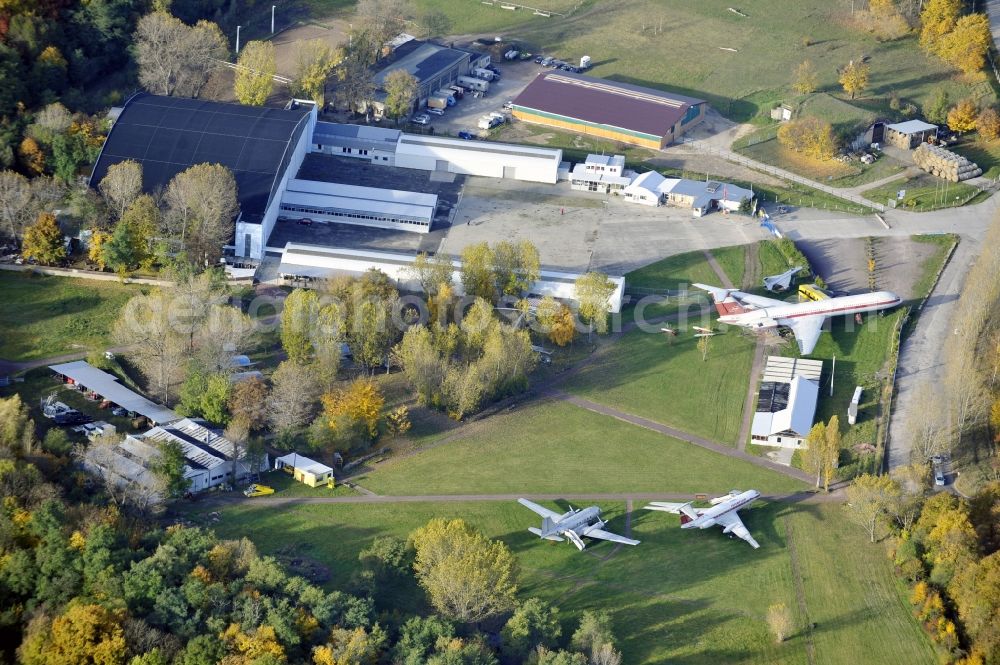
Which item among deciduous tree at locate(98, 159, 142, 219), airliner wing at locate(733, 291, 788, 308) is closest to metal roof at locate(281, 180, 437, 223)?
deciduous tree at locate(98, 159, 142, 219)

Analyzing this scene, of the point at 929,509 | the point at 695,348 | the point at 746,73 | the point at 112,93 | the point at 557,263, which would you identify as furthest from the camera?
the point at 746,73

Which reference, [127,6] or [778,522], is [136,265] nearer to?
[127,6]

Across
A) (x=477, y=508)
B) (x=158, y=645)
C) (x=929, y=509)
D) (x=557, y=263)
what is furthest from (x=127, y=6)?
(x=929, y=509)

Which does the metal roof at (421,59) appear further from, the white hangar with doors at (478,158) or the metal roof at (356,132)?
the white hangar with doors at (478,158)

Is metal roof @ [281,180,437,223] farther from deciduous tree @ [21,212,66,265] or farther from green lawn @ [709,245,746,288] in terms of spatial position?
green lawn @ [709,245,746,288]

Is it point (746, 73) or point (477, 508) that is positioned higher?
point (746, 73)
